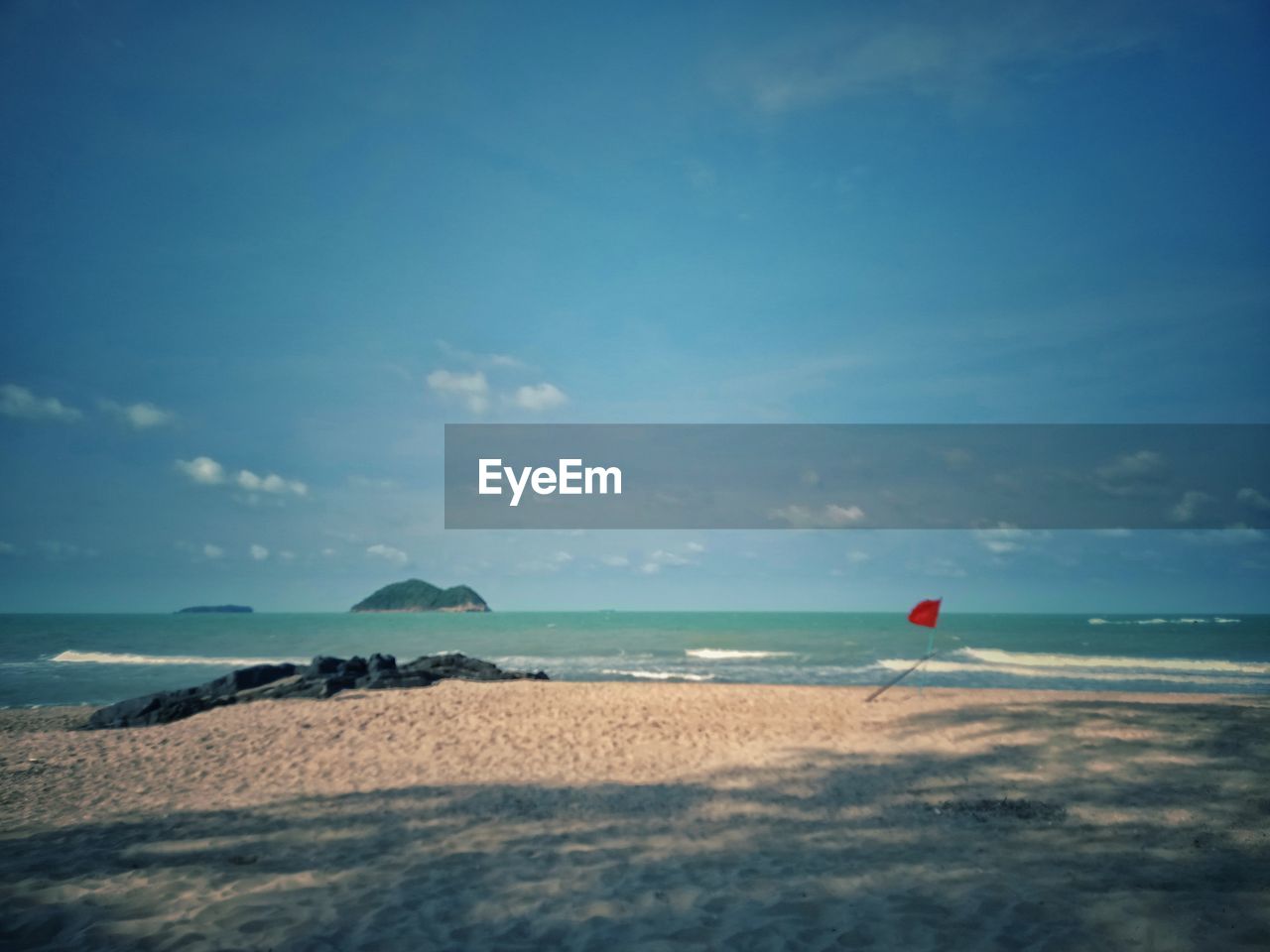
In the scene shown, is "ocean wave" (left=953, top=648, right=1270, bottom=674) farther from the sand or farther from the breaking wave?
the sand

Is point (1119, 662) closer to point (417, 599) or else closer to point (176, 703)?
point (176, 703)

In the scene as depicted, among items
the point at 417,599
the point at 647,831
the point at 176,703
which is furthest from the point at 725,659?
the point at 417,599

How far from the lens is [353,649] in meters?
45.5

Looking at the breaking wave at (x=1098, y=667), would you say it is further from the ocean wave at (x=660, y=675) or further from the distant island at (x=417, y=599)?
the distant island at (x=417, y=599)

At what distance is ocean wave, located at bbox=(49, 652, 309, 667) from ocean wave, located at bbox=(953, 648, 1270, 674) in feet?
119

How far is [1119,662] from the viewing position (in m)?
33.6

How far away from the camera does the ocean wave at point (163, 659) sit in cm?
3516

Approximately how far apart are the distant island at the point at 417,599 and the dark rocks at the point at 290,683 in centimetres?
13701

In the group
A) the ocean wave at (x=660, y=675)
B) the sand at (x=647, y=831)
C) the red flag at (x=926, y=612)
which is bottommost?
the ocean wave at (x=660, y=675)

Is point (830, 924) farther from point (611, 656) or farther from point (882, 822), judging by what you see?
point (611, 656)

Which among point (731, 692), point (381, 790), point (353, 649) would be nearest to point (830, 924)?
point (381, 790)

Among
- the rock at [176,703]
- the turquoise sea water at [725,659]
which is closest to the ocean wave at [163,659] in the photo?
the turquoise sea water at [725,659]

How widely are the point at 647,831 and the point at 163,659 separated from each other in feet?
127

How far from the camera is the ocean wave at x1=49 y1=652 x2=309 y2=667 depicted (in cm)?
3516
